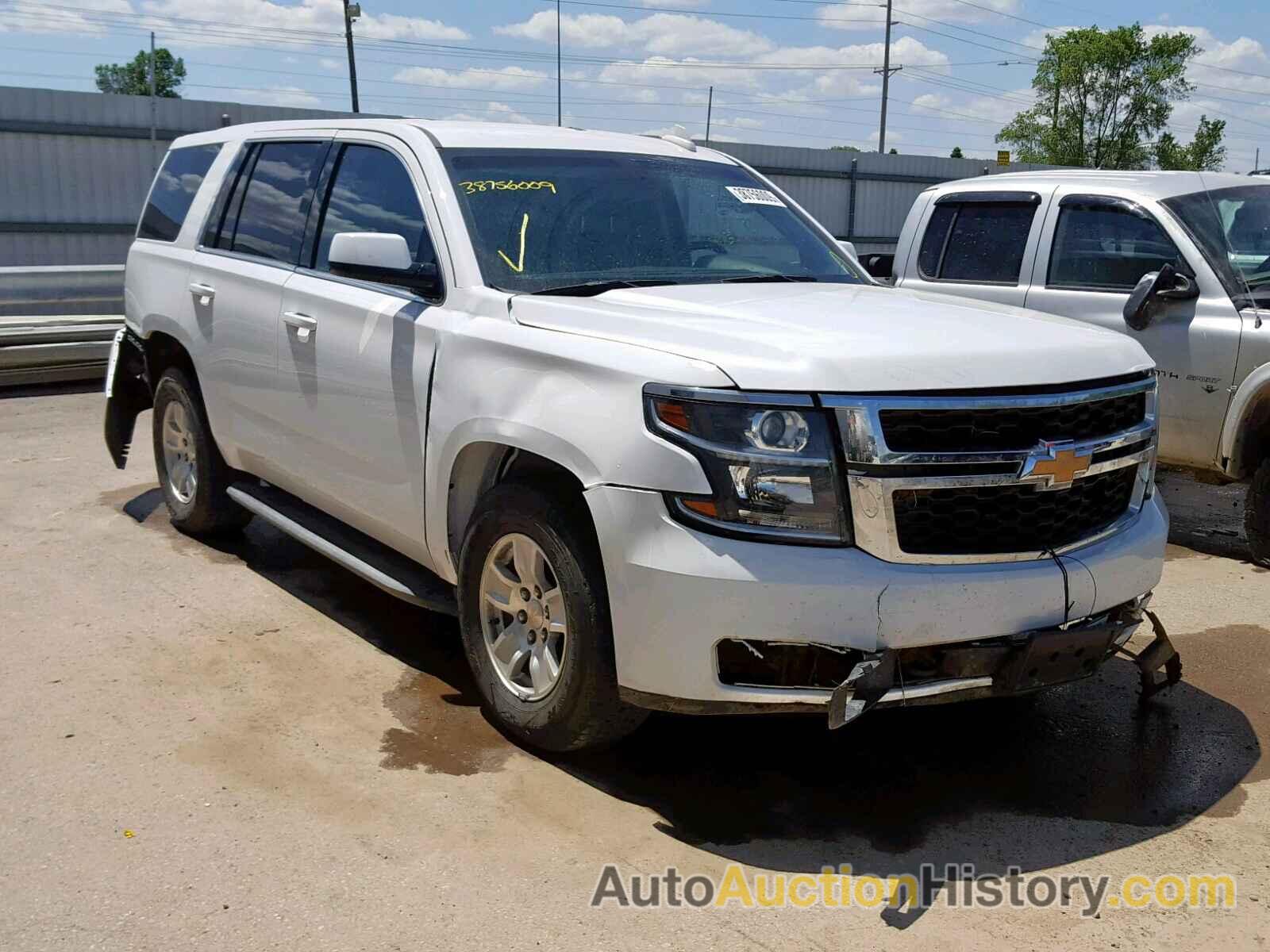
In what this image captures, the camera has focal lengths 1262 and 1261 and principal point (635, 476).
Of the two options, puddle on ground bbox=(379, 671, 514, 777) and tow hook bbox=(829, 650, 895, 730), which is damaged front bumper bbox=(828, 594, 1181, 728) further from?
puddle on ground bbox=(379, 671, 514, 777)

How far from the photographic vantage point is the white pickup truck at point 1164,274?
253 inches

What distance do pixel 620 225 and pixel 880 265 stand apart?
15.0ft

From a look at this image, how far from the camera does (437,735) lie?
4.21 metres

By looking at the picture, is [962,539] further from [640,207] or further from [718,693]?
[640,207]

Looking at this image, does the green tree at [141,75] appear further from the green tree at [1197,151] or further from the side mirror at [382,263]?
the side mirror at [382,263]

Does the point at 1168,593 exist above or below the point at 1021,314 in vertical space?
below

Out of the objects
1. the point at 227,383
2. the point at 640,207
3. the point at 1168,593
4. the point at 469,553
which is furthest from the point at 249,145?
the point at 1168,593

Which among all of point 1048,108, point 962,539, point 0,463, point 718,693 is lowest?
point 0,463

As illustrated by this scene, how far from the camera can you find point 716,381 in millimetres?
3326

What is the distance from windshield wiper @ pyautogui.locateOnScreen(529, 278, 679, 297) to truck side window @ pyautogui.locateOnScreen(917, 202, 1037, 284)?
12.8ft

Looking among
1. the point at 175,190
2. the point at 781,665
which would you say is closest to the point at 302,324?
the point at 175,190

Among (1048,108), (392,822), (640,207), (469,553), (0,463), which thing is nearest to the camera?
(392,822)

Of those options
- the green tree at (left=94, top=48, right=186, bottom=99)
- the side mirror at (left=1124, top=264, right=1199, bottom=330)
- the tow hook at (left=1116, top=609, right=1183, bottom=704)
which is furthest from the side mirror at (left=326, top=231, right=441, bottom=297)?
the green tree at (left=94, top=48, right=186, bottom=99)

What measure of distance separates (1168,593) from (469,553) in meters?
3.64
